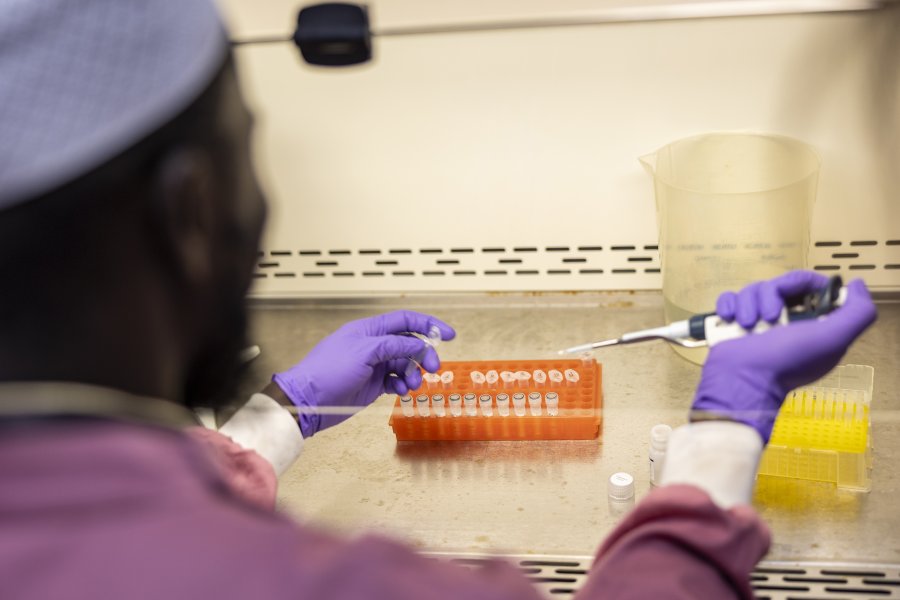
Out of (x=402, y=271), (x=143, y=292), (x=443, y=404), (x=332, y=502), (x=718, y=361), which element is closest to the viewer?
(x=143, y=292)

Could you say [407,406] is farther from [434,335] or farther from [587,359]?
[587,359]

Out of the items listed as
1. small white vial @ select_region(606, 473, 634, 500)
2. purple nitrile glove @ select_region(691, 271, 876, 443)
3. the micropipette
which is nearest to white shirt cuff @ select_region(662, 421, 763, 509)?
purple nitrile glove @ select_region(691, 271, 876, 443)

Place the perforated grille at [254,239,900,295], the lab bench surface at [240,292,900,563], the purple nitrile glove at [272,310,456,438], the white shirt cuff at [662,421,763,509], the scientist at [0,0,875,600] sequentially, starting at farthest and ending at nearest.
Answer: the perforated grille at [254,239,900,295] → the purple nitrile glove at [272,310,456,438] → the lab bench surface at [240,292,900,563] → the white shirt cuff at [662,421,763,509] → the scientist at [0,0,875,600]

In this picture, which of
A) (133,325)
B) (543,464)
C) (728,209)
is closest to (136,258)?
(133,325)

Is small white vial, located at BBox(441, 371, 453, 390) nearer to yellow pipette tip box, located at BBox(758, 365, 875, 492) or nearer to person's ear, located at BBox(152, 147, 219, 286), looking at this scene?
yellow pipette tip box, located at BBox(758, 365, 875, 492)

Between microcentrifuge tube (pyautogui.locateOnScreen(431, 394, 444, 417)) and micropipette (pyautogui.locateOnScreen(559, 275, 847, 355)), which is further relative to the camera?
microcentrifuge tube (pyautogui.locateOnScreen(431, 394, 444, 417))

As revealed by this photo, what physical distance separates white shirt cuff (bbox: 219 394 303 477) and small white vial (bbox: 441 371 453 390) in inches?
11.3

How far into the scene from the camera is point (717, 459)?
1.03 m

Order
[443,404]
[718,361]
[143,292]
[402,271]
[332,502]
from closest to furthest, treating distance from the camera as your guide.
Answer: [143,292] < [718,361] < [332,502] < [443,404] < [402,271]

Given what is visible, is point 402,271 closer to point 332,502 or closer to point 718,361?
point 332,502

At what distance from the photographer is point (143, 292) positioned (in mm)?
669

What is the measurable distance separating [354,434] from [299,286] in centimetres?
43

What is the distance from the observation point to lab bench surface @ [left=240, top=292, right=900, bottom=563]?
1275mm

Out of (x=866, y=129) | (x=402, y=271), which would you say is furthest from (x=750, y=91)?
(x=402, y=271)
